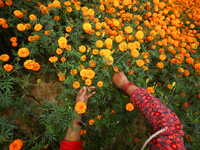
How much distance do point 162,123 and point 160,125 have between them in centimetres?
4

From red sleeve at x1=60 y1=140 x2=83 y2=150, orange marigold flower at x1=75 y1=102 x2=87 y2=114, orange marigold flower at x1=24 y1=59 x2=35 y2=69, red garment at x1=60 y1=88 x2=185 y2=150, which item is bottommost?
red sleeve at x1=60 y1=140 x2=83 y2=150

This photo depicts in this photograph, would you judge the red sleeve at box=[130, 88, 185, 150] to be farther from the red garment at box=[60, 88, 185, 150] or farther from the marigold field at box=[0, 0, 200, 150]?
the marigold field at box=[0, 0, 200, 150]

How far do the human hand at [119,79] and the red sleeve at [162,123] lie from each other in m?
0.48

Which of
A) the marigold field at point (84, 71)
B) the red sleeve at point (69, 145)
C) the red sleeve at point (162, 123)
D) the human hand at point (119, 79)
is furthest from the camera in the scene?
the human hand at point (119, 79)

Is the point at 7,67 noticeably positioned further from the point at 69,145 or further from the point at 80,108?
the point at 69,145

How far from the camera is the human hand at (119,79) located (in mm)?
1823

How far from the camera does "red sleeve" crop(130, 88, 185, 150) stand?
3.44ft

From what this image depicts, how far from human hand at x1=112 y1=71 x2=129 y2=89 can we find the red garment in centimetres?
45

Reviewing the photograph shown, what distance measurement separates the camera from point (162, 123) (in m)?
1.14

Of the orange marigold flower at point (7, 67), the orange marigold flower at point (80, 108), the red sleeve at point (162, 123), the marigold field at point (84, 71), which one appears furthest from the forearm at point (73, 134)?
the orange marigold flower at point (7, 67)

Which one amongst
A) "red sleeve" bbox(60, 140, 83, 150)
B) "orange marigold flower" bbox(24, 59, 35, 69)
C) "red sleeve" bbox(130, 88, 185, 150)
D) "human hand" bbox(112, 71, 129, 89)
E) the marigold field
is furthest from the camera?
"human hand" bbox(112, 71, 129, 89)

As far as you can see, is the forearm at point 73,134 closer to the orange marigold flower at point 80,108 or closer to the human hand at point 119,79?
the orange marigold flower at point 80,108

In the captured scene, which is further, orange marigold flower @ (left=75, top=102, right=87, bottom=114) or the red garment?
orange marigold flower @ (left=75, top=102, right=87, bottom=114)

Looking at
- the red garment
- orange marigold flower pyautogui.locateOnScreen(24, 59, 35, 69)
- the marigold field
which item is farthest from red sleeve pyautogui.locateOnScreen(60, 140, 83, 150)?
orange marigold flower pyautogui.locateOnScreen(24, 59, 35, 69)
